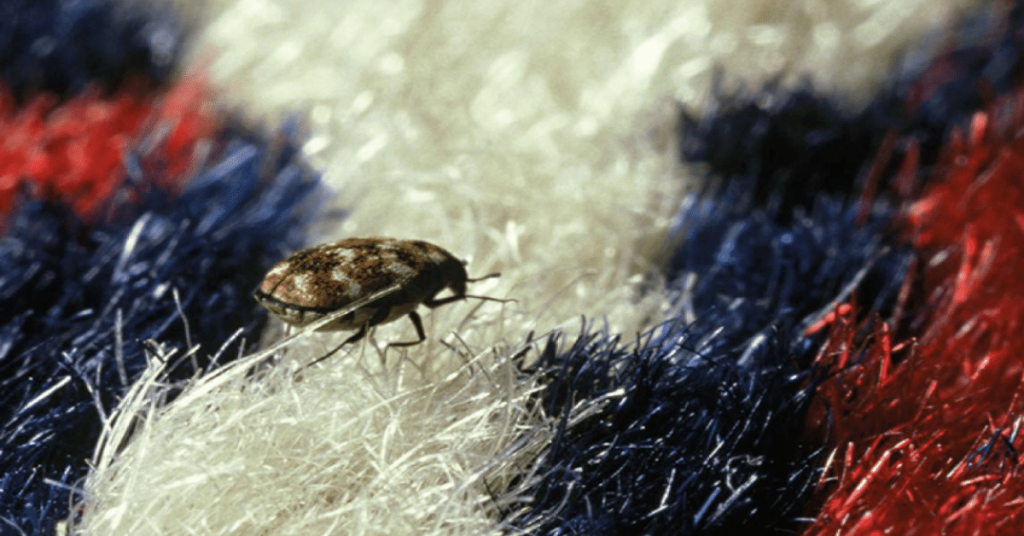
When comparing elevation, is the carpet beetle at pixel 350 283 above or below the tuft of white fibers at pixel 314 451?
above

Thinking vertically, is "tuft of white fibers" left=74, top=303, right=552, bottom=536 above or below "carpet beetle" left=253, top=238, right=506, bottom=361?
below

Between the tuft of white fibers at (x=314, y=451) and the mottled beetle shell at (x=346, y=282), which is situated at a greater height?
the mottled beetle shell at (x=346, y=282)

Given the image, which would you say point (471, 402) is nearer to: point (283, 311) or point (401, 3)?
point (283, 311)

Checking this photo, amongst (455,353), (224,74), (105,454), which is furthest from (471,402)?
(224,74)

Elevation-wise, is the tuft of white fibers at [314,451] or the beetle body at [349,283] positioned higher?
the beetle body at [349,283]

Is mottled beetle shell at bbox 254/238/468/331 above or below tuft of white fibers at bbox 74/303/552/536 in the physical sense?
above
